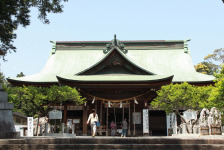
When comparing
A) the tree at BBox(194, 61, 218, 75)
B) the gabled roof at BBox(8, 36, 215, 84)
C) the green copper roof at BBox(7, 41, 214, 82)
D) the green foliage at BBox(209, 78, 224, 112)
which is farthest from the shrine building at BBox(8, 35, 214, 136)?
the tree at BBox(194, 61, 218, 75)

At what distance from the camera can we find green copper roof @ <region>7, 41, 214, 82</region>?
109 ft

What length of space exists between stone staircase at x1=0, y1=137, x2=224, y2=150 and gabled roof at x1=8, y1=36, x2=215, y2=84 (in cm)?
→ 2019

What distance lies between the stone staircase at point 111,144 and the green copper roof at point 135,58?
20.2 meters

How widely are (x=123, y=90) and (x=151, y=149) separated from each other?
19.9 m

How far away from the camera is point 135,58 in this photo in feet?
119

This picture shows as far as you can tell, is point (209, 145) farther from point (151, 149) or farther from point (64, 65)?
point (64, 65)

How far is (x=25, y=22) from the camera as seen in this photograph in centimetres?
1347

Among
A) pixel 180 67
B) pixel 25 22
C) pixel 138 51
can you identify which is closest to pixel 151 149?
pixel 25 22

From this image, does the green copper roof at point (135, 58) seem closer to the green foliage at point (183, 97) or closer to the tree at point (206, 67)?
the green foliage at point (183, 97)

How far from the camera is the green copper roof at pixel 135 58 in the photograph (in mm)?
33250

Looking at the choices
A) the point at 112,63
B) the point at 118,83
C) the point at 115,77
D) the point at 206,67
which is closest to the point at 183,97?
the point at 118,83

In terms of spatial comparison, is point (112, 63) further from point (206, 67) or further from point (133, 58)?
point (206, 67)

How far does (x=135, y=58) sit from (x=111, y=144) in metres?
26.3

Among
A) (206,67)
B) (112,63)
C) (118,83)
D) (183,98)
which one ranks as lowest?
(183,98)
